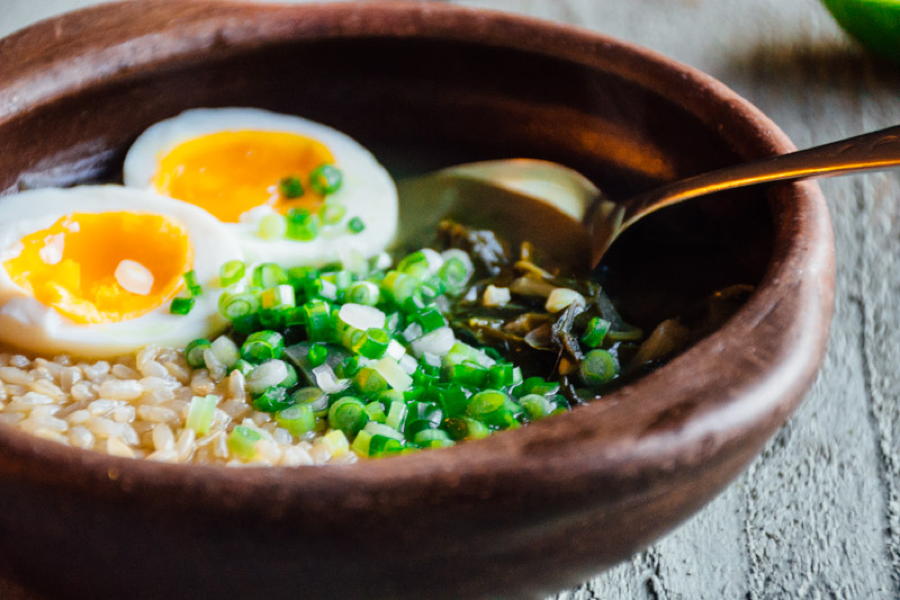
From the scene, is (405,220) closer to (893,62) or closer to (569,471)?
(569,471)

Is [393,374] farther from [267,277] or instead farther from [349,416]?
[267,277]

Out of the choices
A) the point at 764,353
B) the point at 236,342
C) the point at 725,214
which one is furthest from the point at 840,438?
the point at 236,342

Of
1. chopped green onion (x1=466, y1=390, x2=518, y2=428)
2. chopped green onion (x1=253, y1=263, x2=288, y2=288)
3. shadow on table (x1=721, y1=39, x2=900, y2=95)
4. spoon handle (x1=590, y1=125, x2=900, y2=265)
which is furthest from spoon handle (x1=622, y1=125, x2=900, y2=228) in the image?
shadow on table (x1=721, y1=39, x2=900, y2=95)

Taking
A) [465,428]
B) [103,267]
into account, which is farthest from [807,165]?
[103,267]

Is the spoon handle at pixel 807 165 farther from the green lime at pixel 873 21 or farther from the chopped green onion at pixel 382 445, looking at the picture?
the green lime at pixel 873 21

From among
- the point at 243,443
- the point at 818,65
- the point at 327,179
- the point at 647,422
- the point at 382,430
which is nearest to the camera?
the point at 647,422

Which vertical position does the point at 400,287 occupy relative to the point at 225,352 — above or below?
above
